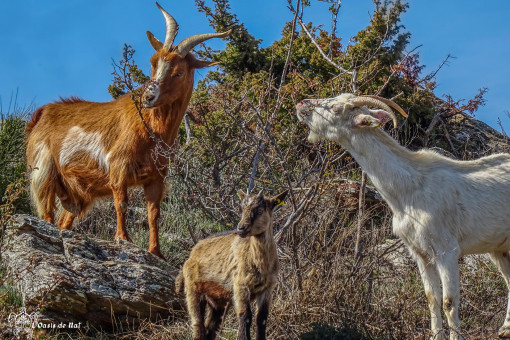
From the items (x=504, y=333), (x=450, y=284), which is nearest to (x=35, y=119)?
(x=450, y=284)

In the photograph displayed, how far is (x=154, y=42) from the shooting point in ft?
29.8

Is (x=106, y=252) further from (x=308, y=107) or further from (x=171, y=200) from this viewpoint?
(x=171, y=200)

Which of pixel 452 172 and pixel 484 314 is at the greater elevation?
pixel 452 172

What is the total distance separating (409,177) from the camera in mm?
6445

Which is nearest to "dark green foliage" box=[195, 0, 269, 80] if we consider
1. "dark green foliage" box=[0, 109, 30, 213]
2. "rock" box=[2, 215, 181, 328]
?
"dark green foliage" box=[0, 109, 30, 213]

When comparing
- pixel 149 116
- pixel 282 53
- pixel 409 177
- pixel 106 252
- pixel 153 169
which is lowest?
pixel 106 252

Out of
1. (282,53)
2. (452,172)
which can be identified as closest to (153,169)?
(452,172)

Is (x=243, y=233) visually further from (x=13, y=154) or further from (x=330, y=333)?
(x=13, y=154)

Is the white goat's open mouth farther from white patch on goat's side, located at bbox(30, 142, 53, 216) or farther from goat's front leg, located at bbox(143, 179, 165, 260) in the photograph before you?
white patch on goat's side, located at bbox(30, 142, 53, 216)

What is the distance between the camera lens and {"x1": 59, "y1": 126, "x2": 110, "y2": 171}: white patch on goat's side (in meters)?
9.05

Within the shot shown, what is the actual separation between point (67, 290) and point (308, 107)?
113 inches

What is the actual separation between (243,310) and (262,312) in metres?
0.19

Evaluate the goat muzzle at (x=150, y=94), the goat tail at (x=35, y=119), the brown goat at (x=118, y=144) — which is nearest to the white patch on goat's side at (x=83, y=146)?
the brown goat at (x=118, y=144)

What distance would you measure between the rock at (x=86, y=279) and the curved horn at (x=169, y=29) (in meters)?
2.63
